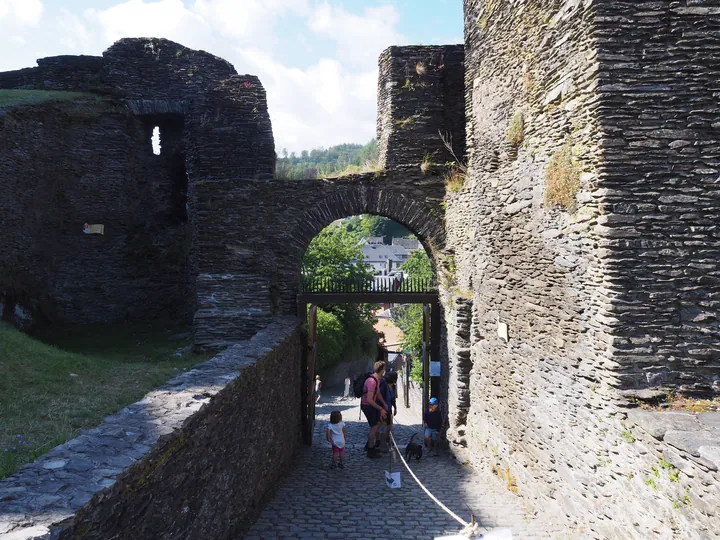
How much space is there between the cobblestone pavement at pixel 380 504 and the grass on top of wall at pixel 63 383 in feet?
7.54

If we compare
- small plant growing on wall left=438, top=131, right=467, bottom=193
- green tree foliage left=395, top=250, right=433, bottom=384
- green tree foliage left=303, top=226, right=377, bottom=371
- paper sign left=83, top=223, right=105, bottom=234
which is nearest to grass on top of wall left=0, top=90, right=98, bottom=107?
paper sign left=83, top=223, right=105, bottom=234

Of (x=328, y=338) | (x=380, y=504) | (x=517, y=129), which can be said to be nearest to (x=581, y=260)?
(x=517, y=129)

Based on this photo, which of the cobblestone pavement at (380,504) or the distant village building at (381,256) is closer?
the cobblestone pavement at (380,504)

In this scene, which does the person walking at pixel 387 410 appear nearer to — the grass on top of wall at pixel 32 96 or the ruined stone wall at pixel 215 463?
the ruined stone wall at pixel 215 463

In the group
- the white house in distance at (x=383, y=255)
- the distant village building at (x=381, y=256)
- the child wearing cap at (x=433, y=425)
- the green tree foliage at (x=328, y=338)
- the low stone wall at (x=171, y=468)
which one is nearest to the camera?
the low stone wall at (x=171, y=468)

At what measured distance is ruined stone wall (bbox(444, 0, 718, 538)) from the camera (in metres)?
4.92

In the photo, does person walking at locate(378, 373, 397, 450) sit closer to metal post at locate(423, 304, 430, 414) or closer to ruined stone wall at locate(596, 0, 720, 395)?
metal post at locate(423, 304, 430, 414)

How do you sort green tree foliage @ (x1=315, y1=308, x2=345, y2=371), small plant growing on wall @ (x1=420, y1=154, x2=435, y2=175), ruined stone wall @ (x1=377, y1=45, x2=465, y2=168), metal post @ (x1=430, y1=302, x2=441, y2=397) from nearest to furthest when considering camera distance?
1. small plant growing on wall @ (x1=420, y1=154, x2=435, y2=175)
2. metal post @ (x1=430, y1=302, x2=441, y2=397)
3. ruined stone wall @ (x1=377, y1=45, x2=465, y2=168)
4. green tree foliage @ (x1=315, y1=308, x2=345, y2=371)

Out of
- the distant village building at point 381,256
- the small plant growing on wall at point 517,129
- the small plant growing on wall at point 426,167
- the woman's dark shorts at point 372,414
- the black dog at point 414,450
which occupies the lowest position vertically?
the black dog at point 414,450

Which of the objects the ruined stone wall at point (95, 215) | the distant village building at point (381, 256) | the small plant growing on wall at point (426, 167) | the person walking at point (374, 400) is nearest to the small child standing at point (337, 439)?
the person walking at point (374, 400)

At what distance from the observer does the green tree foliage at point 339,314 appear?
24.6 meters

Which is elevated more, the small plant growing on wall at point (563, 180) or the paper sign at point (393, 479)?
the small plant growing on wall at point (563, 180)

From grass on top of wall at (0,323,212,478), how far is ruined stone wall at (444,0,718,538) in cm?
479

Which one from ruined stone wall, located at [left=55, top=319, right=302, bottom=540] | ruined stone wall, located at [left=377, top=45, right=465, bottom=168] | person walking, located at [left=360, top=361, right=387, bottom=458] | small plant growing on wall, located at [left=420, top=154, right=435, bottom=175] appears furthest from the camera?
ruined stone wall, located at [left=377, top=45, right=465, bottom=168]
